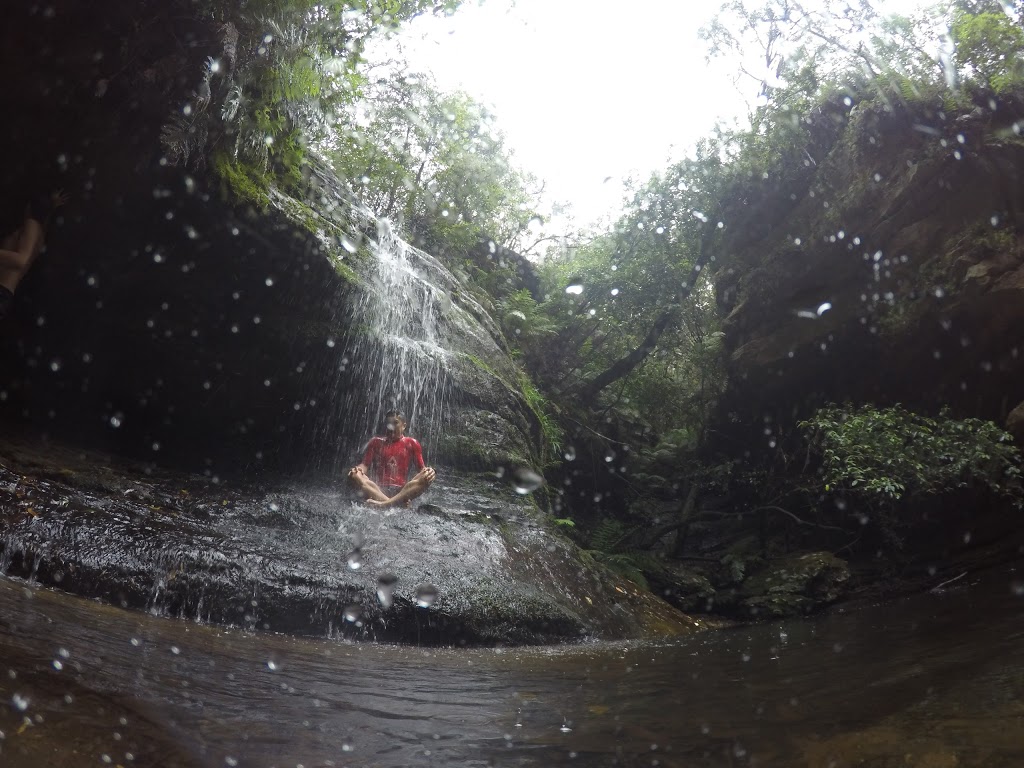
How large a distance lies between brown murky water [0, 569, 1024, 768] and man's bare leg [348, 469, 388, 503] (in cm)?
304

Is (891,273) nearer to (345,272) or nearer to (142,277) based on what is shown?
(345,272)

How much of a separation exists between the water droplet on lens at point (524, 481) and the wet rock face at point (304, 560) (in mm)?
1118

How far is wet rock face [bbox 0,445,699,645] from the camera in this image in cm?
432

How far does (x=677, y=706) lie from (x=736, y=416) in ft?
40.9

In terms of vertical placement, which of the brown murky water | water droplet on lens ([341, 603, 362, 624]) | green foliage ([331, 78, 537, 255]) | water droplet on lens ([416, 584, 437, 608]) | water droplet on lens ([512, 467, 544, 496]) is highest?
green foliage ([331, 78, 537, 255])

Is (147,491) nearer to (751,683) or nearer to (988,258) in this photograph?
(751,683)

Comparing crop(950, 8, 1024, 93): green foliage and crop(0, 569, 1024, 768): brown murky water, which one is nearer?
crop(0, 569, 1024, 768): brown murky water

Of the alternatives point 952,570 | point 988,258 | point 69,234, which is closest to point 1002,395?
point 988,258

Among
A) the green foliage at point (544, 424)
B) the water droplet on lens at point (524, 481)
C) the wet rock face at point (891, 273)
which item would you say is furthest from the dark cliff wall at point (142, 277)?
the wet rock face at point (891, 273)

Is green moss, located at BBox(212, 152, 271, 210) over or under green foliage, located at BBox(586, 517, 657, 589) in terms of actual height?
over

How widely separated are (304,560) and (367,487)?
1.87m

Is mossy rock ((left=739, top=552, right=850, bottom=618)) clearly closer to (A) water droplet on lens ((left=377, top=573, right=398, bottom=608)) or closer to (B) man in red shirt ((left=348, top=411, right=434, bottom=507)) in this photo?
(B) man in red shirt ((left=348, top=411, right=434, bottom=507))

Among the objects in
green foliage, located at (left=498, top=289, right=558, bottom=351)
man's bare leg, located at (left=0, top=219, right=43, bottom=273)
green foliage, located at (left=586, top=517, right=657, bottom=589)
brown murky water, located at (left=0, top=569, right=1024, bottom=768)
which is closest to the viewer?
brown murky water, located at (left=0, top=569, right=1024, bottom=768)

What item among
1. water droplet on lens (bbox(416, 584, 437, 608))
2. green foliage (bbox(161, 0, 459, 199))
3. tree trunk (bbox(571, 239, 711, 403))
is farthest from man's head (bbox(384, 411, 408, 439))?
tree trunk (bbox(571, 239, 711, 403))
